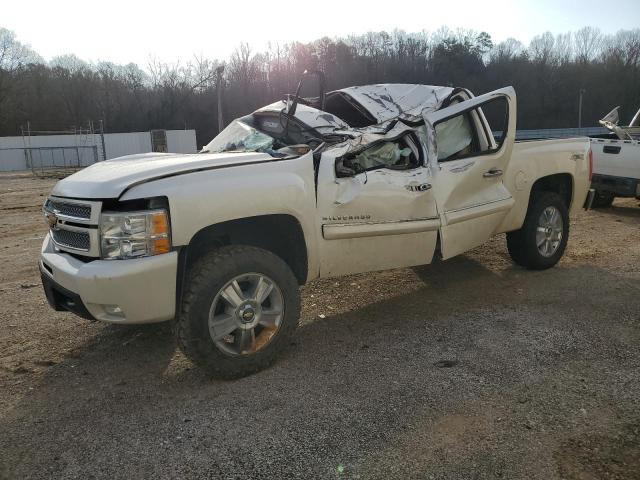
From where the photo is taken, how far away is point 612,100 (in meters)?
75.6

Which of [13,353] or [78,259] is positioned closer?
[78,259]

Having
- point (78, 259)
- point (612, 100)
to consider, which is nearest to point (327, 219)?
point (78, 259)

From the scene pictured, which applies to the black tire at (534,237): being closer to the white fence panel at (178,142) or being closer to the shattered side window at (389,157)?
the shattered side window at (389,157)

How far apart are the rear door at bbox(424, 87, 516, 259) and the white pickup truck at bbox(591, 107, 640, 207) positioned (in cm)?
516

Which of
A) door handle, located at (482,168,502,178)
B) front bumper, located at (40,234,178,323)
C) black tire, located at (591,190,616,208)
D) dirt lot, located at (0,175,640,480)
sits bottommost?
dirt lot, located at (0,175,640,480)

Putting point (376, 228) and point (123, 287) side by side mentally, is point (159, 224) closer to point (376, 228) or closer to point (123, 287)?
point (123, 287)

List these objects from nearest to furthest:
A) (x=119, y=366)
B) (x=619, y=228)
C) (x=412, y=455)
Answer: (x=412, y=455) < (x=119, y=366) < (x=619, y=228)

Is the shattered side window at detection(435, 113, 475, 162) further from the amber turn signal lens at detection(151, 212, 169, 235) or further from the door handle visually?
the amber turn signal lens at detection(151, 212, 169, 235)

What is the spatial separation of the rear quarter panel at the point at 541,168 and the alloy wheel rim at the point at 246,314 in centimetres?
280

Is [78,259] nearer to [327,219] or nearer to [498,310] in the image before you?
[327,219]

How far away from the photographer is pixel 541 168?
5.60 meters

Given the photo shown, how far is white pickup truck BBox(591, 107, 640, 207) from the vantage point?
355 inches

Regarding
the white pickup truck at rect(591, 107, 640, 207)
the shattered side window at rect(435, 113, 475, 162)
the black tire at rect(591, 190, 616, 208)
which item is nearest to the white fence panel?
the black tire at rect(591, 190, 616, 208)

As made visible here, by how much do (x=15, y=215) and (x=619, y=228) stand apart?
12.3 m
